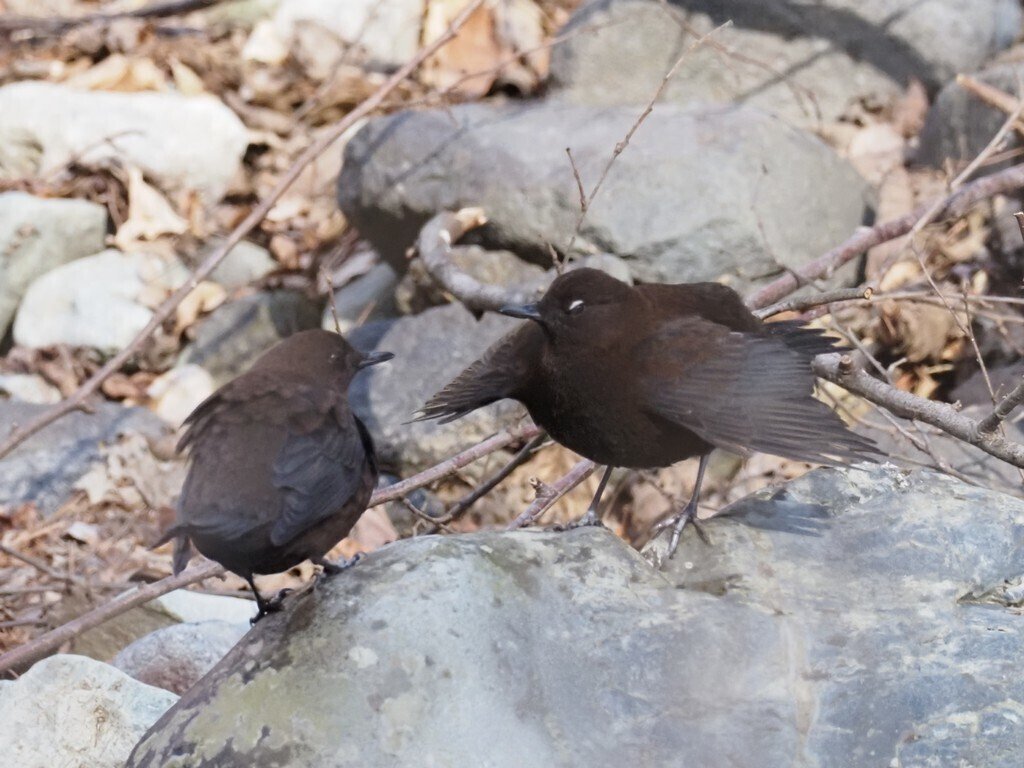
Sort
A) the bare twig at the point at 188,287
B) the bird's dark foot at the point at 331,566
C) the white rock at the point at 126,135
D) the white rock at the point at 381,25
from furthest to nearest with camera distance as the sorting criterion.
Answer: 1. the white rock at the point at 381,25
2. the white rock at the point at 126,135
3. the bare twig at the point at 188,287
4. the bird's dark foot at the point at 331,566

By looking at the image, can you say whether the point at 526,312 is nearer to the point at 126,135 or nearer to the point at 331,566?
the point at 331,566

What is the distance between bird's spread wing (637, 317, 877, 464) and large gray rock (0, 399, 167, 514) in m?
3.51

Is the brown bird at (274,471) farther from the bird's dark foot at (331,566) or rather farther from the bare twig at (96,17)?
the bare twig at (96,17)

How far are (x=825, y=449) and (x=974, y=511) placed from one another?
19.0 inches

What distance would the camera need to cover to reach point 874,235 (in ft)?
16.3

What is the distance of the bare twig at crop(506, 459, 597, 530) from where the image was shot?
3.98m

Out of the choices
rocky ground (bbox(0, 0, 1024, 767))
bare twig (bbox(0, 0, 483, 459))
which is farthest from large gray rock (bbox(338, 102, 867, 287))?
bare twig (bbox(0, 0, 483, 459))

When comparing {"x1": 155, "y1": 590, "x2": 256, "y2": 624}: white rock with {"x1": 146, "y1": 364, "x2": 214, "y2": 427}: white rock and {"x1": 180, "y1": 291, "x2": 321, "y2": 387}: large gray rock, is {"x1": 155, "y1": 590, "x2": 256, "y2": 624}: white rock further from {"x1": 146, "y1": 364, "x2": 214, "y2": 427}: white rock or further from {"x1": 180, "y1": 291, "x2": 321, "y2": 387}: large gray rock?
{"x1": 180, "y1": 291, "x2": 321, "y2": 387}: large gray rock

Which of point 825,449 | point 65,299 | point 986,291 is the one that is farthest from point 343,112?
point 825,449

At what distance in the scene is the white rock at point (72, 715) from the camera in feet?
10.8

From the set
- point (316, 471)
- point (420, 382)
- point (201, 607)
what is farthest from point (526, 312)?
point (420, 382)

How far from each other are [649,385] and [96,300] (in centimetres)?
492

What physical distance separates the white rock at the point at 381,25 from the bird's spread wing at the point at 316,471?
6.03 metres

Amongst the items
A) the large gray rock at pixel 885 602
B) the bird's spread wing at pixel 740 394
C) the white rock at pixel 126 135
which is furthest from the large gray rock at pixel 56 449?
the large gray rock at pixel 885 602
